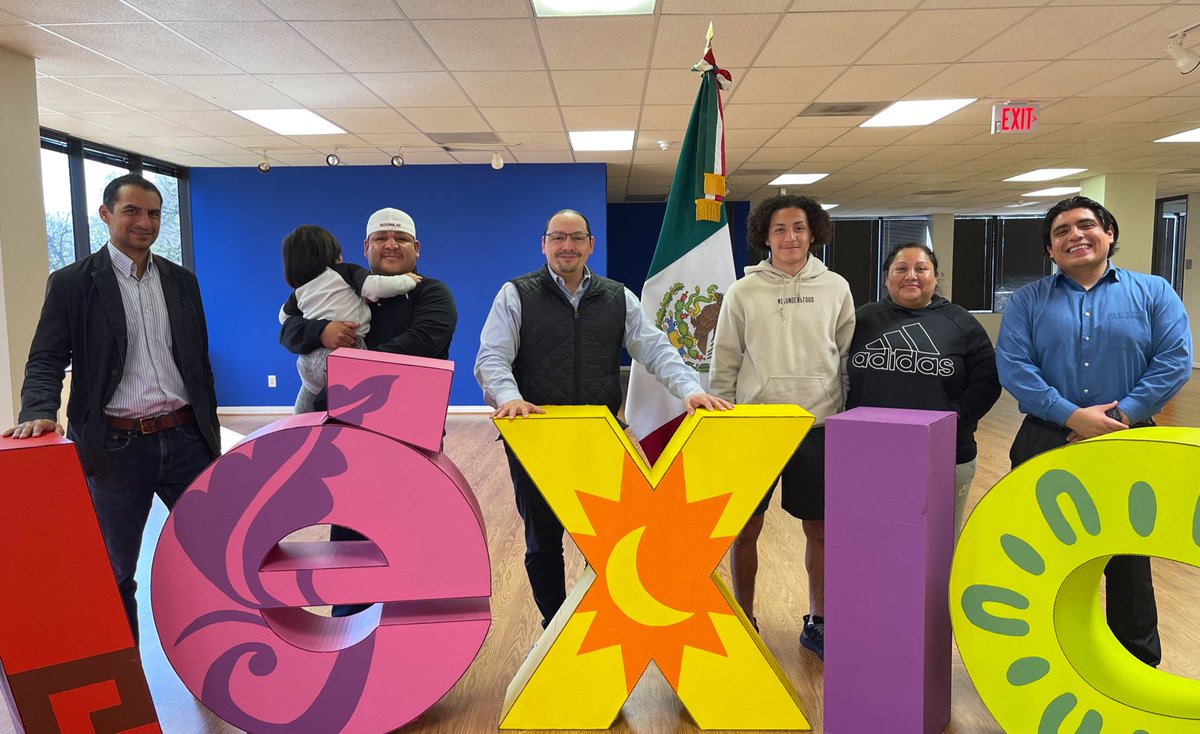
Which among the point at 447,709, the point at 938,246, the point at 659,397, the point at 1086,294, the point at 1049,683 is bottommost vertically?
the point at 447,709

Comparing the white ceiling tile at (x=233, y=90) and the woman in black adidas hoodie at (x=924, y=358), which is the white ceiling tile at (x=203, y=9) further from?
the woman in black adidas hoodie at (x=924, y=358)

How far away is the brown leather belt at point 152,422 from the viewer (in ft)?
6.72

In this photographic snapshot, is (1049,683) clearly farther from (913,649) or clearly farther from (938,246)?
(938,246)

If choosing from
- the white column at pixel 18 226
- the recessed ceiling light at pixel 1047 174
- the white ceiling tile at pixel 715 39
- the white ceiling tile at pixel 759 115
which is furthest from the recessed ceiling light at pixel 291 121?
the recessed ceiling light at pixel 1047 174

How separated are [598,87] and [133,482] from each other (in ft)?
12.5

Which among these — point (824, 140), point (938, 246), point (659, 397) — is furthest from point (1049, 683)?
point (938, 246)

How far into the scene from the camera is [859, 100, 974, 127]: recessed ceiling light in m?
5.36

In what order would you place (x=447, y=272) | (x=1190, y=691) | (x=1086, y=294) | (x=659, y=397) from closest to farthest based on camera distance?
(x=1190, y=691)
(x=1086, y=294)
(x=659, y=397)
(x=447, y=272)

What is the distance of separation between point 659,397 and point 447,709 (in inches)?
50.9

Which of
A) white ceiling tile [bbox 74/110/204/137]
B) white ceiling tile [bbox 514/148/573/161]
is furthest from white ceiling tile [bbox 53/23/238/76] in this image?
white ceiling tile [bbox 514/148/573/161]

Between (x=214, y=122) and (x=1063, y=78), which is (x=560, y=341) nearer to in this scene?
(x=1063, y=78)

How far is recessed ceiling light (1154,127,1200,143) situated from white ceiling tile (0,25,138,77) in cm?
855

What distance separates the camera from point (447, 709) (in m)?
2.08

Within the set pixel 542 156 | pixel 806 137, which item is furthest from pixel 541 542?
pixel 542 156
